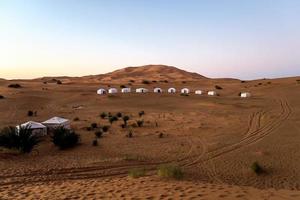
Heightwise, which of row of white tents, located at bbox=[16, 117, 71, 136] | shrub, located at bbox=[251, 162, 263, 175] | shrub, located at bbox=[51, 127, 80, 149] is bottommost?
shrub, located at bbox=[251, 162, 263, 175]

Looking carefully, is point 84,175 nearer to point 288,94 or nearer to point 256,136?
point 256,136

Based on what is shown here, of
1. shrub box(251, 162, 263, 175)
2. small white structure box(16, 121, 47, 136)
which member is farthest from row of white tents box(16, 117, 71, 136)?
shrub box(251, 162, 263, 175)

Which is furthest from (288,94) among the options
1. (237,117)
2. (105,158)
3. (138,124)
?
(105,158)

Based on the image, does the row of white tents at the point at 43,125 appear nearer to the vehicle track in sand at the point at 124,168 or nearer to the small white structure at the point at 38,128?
the small white structure at the point at 38,128

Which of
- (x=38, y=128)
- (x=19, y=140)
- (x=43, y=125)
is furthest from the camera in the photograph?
(x=43, y=125)

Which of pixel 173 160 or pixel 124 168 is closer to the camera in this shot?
pixel 124 168

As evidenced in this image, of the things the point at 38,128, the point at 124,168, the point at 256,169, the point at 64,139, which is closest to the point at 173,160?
the point at 124,168

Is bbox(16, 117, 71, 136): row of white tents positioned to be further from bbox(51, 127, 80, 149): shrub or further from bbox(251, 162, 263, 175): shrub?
bbox(251, 162, 263, 175): shrub

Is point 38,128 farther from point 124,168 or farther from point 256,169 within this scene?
point 256,169

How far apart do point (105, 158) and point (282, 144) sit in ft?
31.1

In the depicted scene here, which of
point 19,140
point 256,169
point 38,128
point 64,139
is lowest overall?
point 256,169

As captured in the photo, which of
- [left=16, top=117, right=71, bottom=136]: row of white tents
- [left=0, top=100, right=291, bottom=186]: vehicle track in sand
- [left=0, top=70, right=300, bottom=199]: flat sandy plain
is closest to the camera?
[left=0, top=70, right=300, bottom=199]: flat sandy plain

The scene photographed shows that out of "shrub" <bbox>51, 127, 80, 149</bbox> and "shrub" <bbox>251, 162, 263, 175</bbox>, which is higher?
"shrub" <bbox>51, 127, 80, 149</bbox>

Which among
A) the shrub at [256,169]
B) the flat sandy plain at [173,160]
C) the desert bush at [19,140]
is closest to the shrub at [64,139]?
the flat sandy plain at [173,160]
